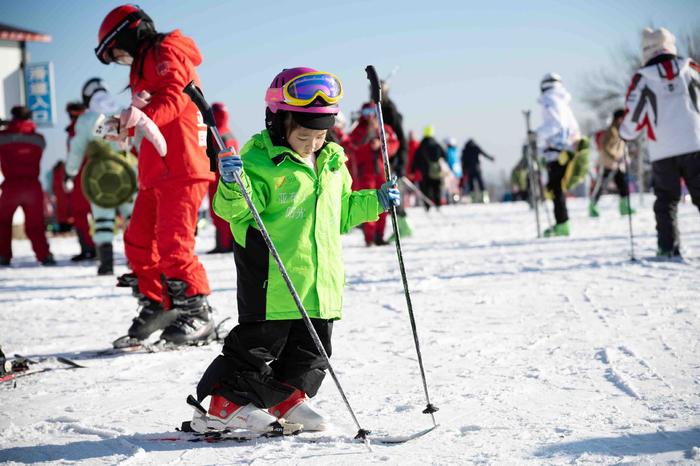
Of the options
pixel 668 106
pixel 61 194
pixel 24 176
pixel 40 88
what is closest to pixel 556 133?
pixel 668 106

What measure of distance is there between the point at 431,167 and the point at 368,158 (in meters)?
7.62

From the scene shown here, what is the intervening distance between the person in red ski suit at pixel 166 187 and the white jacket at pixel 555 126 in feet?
23.1

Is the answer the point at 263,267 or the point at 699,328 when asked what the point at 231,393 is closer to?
the point at 263,267

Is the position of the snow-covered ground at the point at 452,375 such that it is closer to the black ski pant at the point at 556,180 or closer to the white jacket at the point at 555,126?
the black ski pant at the point at 556,180

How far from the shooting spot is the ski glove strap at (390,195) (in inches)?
114

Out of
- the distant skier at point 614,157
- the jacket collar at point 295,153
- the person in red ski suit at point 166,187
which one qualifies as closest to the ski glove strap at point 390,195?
the jacket collar at point 295,153

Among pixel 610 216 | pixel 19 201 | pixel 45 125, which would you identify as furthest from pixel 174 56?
pixel 45 125

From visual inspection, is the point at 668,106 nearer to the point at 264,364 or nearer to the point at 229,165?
the point at 264,364

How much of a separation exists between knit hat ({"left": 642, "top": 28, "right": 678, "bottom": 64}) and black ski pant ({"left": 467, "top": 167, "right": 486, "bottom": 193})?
18415mm

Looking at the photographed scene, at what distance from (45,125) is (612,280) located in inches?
948

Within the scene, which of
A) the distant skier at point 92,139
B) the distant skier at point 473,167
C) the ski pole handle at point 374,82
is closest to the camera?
the ski pole handle at point 374,82

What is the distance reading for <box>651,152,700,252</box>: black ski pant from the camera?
721 cm

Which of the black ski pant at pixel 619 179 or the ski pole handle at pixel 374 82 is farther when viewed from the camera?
the black ski pant at pixel 619 179

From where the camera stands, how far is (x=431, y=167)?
1889 cm
